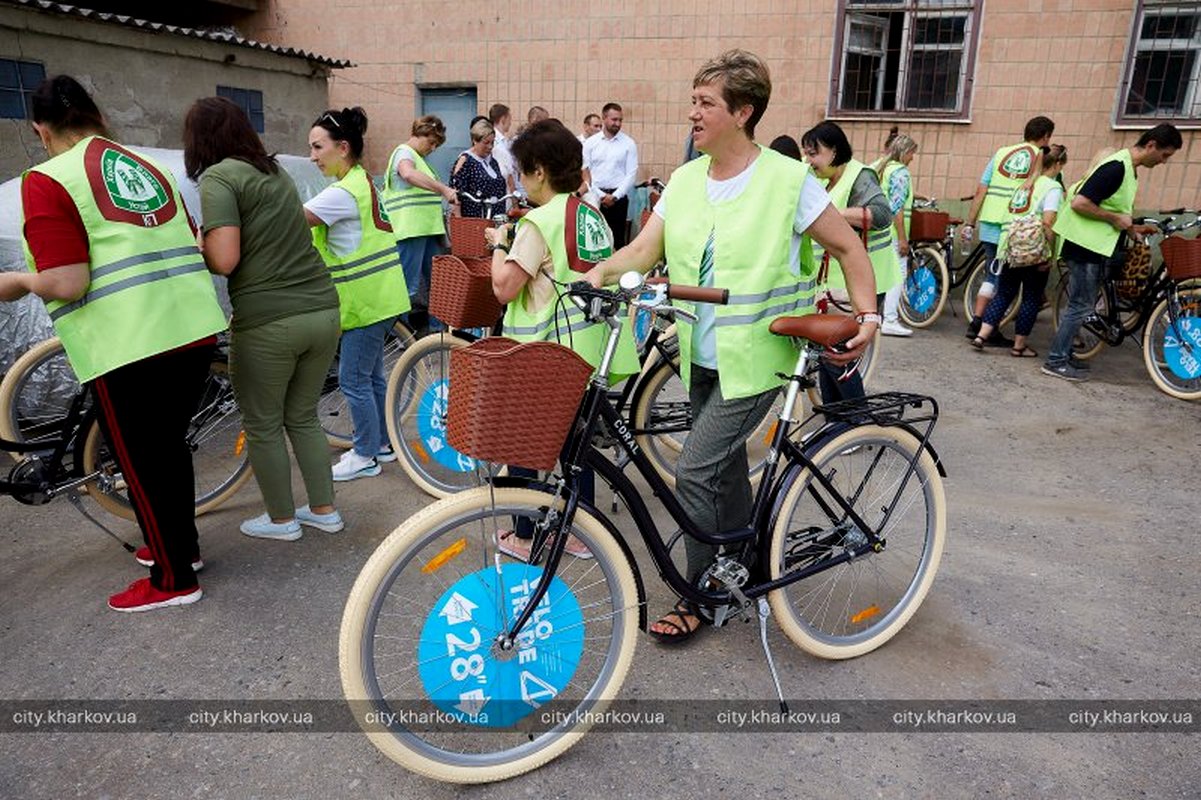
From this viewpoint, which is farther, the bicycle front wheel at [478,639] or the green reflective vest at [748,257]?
the green reflective vest at [748,257]

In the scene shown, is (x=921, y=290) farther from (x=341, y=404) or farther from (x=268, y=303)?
(x=268, y=303)

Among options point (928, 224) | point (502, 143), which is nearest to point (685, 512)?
point (928, 224)

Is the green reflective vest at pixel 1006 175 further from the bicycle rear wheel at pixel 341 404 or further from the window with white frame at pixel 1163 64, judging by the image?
the bicycle rear wheel at pixel 341 404

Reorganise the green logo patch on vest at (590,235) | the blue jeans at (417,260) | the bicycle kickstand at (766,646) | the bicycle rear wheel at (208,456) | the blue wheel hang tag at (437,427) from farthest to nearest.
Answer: the blue jeans at (417,260), the blue wheel hang tag at (437,427), the bicycle rear wheel at (208,456), the green logo patch on vest at (590,235), the bicycle kickstand at (766,646)

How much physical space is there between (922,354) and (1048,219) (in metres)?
1.42

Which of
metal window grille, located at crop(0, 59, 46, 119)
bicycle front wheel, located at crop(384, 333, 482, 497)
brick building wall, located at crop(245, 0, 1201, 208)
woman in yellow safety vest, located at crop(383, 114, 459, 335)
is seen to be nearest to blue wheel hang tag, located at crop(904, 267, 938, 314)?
brick building wall, located at crop(245, 0, 1201, 208)

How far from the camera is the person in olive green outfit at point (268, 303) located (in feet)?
9.75

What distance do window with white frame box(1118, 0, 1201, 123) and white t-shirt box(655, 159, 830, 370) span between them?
7.58 m

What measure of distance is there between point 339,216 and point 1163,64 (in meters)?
8.34

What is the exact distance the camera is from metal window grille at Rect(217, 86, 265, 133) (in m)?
10.5

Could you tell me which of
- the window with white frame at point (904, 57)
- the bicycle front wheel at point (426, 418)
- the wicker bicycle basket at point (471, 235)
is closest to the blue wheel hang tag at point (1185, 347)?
the window with white frame at point (904, 57)

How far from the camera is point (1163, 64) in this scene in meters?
7.98

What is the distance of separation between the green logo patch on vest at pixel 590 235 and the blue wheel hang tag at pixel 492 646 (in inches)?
51.7

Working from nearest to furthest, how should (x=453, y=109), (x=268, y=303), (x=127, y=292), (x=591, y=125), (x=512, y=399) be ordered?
(x=512, y=399)
(x=127, y=292)
(x=268, y=303)
(x=591, y=125)
(x=453, y=109)
